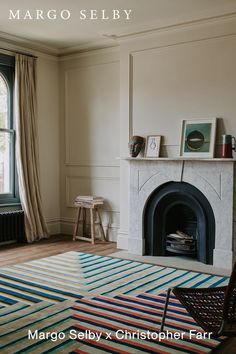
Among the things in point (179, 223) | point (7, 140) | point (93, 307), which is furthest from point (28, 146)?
point (93, 307)

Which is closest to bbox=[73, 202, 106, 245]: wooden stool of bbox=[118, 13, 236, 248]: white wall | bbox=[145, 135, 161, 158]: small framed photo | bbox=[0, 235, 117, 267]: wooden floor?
bbox=[0, 235, 117, 267]: wooden floor

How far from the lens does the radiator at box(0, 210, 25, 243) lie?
585cm

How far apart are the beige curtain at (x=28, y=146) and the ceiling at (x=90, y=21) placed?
0.43 metres

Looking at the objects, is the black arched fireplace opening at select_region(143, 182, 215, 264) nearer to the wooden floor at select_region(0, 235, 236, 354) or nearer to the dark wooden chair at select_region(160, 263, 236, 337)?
the wooden floor at select_region(0, 235, 236, 354)

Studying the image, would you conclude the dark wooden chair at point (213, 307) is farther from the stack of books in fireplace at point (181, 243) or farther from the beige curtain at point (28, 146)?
the beige curtain at point (28, 146)

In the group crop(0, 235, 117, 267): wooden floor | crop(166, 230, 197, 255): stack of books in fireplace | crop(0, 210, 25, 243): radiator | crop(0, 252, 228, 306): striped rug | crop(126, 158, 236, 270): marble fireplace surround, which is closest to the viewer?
crop(0, 252, 228, 306): striped rug

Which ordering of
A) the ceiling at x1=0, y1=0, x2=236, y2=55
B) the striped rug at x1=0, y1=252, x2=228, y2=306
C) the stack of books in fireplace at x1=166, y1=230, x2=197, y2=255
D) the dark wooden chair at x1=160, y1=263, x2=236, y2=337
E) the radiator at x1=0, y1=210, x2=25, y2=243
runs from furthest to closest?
the radiator at x1=0, y1=210, x2=25, y2=243 → the stack of books in fireplace at x1=166, y1=230, x2=197, y2=255 → the ceiling at x1=0, y1=0, x2=236, y2=55 → the striped rug at x1=0, y1=252, x2=228, y2=306 → the dark wooden chair at x1=160, y1=263, x2=236, y2=337

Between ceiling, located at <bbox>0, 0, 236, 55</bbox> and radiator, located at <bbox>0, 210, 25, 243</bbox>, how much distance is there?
2407mm

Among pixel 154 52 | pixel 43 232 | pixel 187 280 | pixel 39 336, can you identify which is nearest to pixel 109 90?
pixel 154 52

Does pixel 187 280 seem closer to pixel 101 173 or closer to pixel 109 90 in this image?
pixel 101 173

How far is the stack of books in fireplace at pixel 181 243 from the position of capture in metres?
5.07

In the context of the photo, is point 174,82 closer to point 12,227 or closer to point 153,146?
point 153,146

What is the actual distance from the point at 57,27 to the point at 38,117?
1529mm

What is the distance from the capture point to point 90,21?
5145 mm
